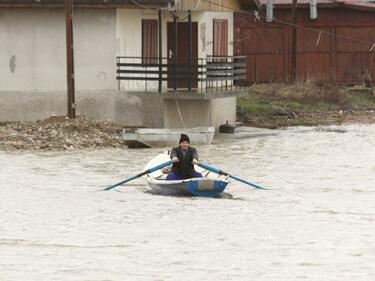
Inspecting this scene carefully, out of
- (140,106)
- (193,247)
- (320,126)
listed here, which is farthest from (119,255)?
(320,126)

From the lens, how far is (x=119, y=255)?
17.9m

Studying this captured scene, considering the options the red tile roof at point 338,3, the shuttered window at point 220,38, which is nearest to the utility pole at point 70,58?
the shuttered window at point 220,38

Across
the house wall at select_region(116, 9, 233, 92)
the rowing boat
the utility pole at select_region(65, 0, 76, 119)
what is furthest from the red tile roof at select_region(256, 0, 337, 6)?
the rowing boat

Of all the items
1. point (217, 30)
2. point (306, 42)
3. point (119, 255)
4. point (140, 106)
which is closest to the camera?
point (119, 255)

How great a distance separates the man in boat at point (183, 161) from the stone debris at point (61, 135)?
335 inches

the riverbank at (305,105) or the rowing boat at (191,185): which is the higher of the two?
the riverbank at (305,105)

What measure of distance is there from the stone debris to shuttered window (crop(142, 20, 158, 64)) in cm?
304

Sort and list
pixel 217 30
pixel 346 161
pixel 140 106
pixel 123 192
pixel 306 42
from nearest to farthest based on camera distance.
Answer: pixel 123 192 < pixel 346 161 < pixel 140 106 < pixel 217 30 < pixel 306 42

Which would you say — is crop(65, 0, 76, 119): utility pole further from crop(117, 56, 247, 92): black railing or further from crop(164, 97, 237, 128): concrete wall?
crop(164, 97, 237, 128): concrete wall

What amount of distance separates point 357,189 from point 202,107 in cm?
1162

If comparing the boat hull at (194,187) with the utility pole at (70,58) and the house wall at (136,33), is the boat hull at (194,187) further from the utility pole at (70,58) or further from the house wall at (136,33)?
the house wall at (136,33)

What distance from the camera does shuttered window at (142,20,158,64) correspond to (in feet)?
120

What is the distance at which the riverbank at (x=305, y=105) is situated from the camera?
41.7 meters

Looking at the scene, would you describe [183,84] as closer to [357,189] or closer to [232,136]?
[232,136]
